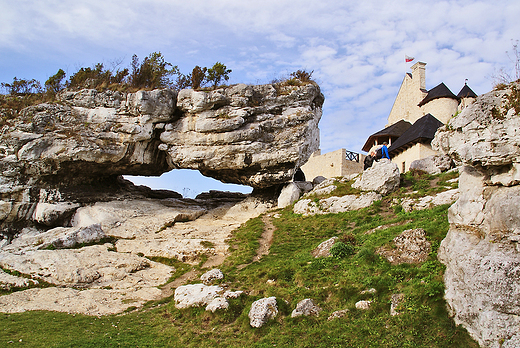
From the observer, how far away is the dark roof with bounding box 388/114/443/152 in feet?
87.6

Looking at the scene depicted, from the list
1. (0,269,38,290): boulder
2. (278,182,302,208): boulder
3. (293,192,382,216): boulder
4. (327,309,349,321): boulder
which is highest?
(278,182,302,208): boulder

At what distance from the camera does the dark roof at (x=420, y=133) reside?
26.7 metres

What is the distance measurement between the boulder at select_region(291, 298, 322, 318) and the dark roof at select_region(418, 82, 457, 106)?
29.6 m

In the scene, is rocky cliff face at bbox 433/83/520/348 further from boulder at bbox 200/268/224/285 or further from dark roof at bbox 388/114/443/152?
dark roof at bbox 388/114/443/152

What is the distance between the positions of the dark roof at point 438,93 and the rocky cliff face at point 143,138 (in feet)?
49.2

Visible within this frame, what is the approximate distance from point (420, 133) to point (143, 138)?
2005 cm

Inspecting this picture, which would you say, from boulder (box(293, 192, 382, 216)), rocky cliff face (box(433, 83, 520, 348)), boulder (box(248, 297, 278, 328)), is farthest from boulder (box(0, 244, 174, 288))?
rocky cliff face (box(433, 83, 520, 348))

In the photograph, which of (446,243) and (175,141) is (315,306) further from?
(175,141)

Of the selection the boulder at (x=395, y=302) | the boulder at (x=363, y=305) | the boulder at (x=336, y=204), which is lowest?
the boulder at (x=363, y=305)

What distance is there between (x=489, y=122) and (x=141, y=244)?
1630cm

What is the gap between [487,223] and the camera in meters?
7.62

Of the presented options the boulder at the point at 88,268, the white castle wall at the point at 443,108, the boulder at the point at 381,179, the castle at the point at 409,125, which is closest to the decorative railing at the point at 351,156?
the castle at the point at 409,125

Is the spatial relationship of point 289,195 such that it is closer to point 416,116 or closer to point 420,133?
point 420,133

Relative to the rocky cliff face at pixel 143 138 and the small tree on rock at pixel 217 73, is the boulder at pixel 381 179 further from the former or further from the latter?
the small tree on rock at pixel 217 73
